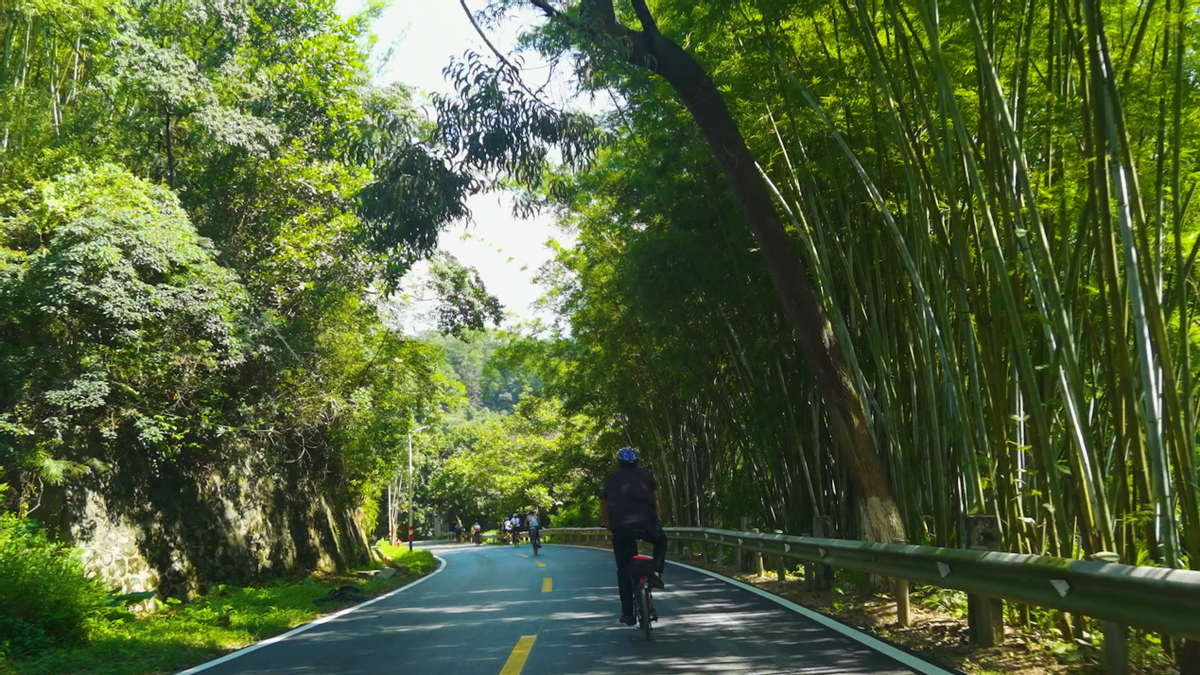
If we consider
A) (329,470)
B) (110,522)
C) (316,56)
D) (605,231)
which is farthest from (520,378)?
(110,522)

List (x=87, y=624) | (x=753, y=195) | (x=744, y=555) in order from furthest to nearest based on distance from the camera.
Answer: (x=744, y=555), (x=753, y=195), (x=87, y=624)

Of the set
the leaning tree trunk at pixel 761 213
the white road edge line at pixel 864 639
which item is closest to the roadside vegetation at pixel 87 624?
the white road edge line at pixel 864 639

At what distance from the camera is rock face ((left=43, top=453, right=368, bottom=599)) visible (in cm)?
1198

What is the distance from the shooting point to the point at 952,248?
23.1 ft

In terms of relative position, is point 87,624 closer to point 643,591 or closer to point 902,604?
point 643,591

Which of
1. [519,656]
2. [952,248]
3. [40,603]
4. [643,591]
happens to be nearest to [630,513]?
[643,591]

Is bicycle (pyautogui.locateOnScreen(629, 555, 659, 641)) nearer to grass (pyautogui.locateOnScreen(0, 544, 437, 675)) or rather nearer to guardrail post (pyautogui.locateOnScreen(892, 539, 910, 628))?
guardrail post (pyautogui.locateOnScreen(892, 539, 910, 628))

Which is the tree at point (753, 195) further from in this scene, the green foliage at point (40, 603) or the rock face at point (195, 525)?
the rock face at point (195, 525)

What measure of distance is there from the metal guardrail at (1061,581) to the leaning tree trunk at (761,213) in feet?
5.31

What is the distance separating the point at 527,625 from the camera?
26.0ft

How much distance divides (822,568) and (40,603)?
23.4 ft

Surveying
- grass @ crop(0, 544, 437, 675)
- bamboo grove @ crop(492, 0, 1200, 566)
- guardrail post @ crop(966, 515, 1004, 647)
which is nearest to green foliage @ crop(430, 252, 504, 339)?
bamboo grove @ crop(492, 0, 1200, 566)

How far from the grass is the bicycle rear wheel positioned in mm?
3393

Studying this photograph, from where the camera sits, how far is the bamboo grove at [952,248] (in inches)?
184
